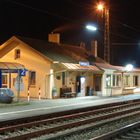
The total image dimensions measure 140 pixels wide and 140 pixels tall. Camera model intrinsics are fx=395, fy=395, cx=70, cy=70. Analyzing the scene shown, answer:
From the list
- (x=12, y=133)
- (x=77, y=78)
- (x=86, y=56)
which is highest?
(x=86, y=56)

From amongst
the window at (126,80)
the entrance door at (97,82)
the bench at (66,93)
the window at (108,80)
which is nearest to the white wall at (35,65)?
the bench at (66,93)

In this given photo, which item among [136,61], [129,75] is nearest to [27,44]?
[129,75]

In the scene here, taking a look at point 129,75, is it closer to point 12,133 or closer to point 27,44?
point 27,44

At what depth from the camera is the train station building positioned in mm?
32875

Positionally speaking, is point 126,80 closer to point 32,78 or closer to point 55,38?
point 55,38

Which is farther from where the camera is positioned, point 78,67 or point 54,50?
point 54,50

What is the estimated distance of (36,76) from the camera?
33.8 m

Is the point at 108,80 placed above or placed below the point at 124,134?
above

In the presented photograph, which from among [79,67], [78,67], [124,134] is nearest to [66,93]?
[78,67]

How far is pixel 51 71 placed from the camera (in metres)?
32.8

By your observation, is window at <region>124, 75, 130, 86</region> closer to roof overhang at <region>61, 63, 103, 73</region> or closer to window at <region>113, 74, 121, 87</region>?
window at <region>113, 74, 121, 87</region>

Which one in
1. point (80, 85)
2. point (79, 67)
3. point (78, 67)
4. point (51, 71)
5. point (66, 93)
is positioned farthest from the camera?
point (80, 85)

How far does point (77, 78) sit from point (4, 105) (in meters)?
12.4

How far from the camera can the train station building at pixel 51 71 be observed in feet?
108
